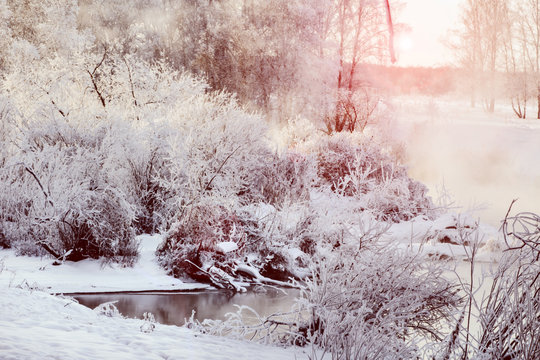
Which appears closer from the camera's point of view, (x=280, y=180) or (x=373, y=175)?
(x=280, y=180)

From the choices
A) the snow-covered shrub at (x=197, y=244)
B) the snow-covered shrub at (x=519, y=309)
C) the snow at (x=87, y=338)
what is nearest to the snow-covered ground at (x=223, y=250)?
the snow at (x=87, y=338)

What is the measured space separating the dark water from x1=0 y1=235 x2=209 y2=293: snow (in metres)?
0.36

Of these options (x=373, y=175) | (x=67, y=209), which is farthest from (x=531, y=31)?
(x=67, y=209)

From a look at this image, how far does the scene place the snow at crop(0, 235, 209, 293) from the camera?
40.8 feet

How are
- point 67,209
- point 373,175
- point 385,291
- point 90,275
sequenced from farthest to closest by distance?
point 373,175 < point 67,209 < point 90,275 < point 385,291

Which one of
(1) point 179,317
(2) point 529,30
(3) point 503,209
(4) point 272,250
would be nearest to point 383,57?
(2) point 529,30

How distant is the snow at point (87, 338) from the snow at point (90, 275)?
3.84 m

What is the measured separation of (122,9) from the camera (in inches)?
1190

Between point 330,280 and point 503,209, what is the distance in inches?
623

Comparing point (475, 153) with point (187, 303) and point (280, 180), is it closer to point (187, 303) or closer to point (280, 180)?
point (280, 180)

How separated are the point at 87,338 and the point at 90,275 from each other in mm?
7350

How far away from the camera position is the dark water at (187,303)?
457 inches

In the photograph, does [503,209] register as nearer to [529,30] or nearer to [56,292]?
[529,30]

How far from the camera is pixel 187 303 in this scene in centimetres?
1253
